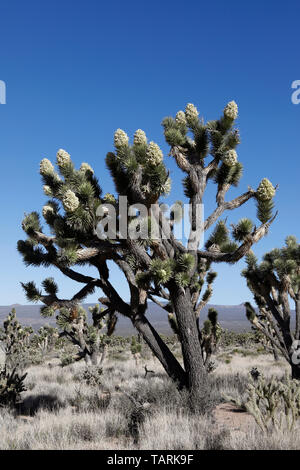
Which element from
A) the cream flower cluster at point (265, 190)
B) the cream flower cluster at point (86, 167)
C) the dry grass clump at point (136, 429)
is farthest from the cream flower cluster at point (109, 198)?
the dry grass clump at point (136, 429)

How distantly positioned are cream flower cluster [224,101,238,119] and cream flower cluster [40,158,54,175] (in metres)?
3.83

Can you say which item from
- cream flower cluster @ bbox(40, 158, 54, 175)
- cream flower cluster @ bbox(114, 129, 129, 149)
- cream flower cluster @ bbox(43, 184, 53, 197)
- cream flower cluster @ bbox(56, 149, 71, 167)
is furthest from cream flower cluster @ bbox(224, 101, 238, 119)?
cream flower cluster @ bbox(43, 184, 53, 197)

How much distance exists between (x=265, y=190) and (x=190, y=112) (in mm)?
2745

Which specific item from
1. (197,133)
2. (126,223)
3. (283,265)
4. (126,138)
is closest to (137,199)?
(126,223)

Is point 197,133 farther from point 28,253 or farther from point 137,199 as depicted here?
point 28,253

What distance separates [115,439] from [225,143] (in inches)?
230

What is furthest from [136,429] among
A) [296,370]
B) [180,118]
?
[296,370]

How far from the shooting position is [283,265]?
36.4 feet

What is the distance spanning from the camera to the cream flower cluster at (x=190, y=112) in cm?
866

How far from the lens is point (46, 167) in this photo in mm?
8422

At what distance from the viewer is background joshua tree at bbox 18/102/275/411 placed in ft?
23.5

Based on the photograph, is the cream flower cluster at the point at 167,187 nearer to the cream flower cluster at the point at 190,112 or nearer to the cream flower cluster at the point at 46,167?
the cream flower cluster at the point at 190,112

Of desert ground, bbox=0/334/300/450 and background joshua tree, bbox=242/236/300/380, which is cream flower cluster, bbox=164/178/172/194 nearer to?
desert ground, bbox=0/334/300/450
